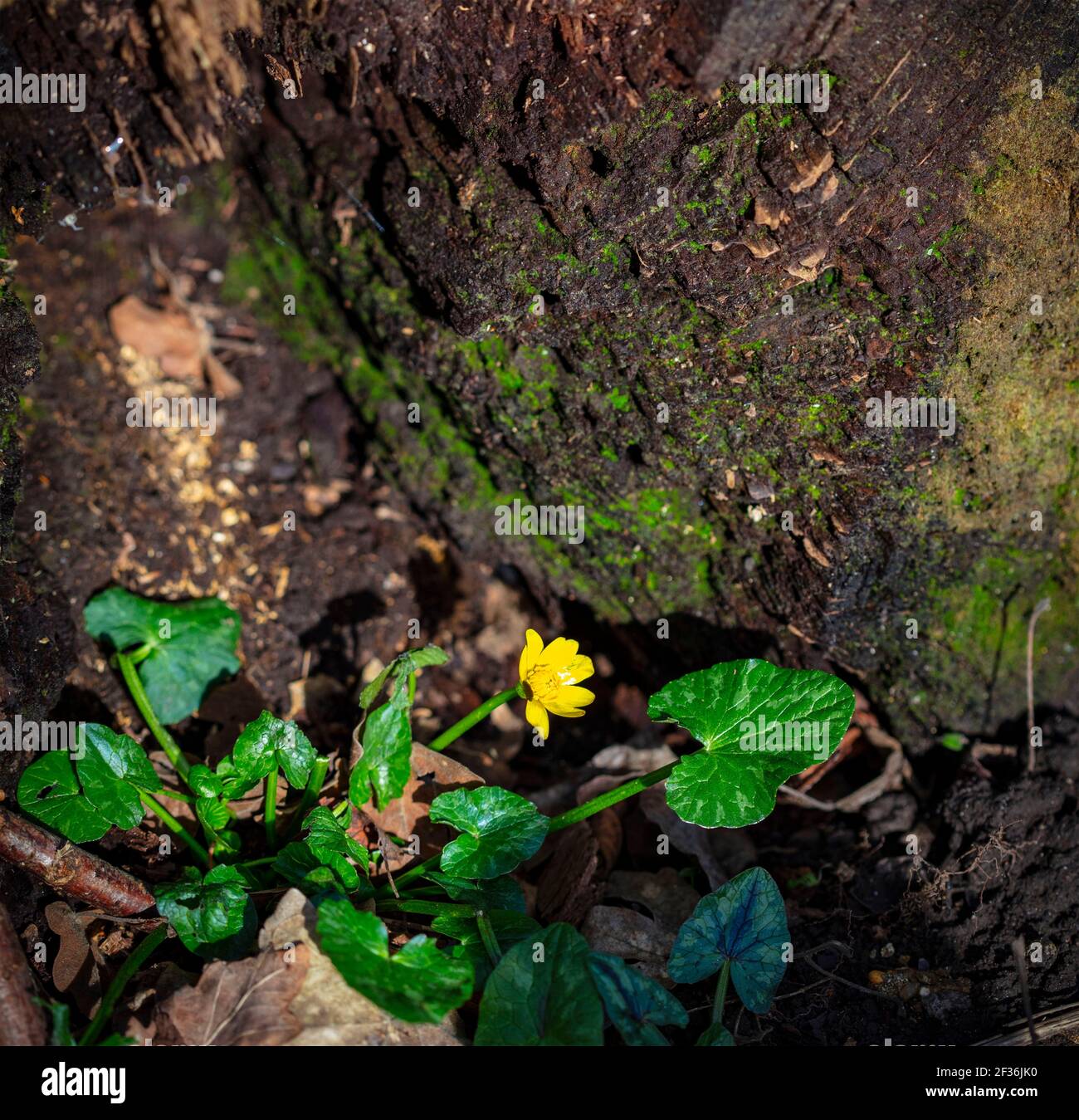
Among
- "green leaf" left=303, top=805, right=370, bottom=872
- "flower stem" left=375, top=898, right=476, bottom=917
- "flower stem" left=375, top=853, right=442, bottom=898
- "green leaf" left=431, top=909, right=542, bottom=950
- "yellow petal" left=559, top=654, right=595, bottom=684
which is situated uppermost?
"yellow petal" left=559, top=654, right=595, bottom=684

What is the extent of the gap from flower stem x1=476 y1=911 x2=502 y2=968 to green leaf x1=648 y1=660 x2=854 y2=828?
521mm

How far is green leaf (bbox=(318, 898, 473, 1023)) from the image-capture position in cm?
192

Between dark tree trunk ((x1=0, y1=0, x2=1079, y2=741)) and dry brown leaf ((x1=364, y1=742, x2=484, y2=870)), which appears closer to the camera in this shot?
dark tree trunk ((x1=0, y1=0, x2=1079, y2=741))

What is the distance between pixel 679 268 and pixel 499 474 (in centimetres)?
101

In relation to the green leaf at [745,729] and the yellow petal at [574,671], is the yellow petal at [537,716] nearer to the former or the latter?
the yellow petal at [574,671]

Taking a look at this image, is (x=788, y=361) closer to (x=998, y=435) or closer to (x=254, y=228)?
(x=998, y=435)

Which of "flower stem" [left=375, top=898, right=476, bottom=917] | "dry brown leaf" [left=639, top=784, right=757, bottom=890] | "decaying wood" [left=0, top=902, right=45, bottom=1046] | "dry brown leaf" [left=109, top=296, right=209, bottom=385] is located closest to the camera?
"decaying wood" [left=0, top=902, right=45, bottom=1046]

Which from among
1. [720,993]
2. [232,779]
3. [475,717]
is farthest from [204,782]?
[720,993]

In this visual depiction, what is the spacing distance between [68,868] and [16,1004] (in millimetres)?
321

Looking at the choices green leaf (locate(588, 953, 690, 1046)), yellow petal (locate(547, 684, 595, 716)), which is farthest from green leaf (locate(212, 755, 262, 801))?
green leaf (locate(588, 953, 690, 1046))

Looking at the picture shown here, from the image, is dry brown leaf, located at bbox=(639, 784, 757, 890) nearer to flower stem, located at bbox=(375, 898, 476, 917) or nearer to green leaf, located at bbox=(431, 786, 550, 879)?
green leaf, located at bbox=(431, 786, 550, 879)

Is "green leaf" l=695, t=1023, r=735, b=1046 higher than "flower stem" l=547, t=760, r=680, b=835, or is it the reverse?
"flower stem" l=547, t=760, r=680, b=835

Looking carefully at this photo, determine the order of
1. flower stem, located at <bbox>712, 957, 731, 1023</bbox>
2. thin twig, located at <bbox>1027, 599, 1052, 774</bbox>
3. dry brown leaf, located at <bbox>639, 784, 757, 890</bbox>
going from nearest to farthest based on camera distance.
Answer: flower stem, located at <bbox>712, 957, 731, 1023</bbox> → dry brown leaf, located at <bbox>639, 784, 757, 890</bbox> → thin twig, located at <bbox>1027, 599, 1052, 774</bbox>

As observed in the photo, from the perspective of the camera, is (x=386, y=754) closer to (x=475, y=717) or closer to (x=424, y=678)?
(x=475, y=717)
